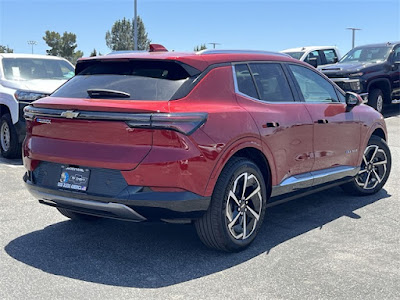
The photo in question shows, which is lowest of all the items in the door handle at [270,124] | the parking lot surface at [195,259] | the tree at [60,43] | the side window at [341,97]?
the parking lot surface at [195,259]

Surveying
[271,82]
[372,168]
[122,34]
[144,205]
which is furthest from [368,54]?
[122,34]

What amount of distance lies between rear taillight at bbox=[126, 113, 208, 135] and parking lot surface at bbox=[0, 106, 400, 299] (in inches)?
42.1

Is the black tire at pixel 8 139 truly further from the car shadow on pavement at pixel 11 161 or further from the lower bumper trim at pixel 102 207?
the lower bumper trim at pixel 102 207

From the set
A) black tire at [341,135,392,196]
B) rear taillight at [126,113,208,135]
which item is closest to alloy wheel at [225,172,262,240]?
rear taillight at [126,113,208,135]

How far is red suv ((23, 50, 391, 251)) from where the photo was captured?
381 centimetres

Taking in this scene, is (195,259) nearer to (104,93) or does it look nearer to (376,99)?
(104,93)

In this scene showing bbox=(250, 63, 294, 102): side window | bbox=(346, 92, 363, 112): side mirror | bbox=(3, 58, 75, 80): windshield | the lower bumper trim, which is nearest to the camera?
the lower bumper trim

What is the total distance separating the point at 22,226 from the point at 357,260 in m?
3.06

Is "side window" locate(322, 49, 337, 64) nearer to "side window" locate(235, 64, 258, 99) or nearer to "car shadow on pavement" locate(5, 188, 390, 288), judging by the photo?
"car shadow on pavement" locate(5, 188, 390, 288)

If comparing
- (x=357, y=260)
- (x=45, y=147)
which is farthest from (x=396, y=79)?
(x=45, y=147)

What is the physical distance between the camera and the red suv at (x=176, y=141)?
381cm

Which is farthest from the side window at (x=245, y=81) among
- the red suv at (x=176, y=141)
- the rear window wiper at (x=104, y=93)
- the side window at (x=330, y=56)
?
the side window at (x=330, y=56)

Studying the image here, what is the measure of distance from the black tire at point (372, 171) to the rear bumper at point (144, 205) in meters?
3.01

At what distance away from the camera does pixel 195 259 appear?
4207mm
